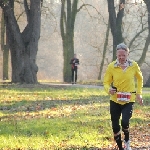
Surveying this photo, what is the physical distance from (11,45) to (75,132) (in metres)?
17.2

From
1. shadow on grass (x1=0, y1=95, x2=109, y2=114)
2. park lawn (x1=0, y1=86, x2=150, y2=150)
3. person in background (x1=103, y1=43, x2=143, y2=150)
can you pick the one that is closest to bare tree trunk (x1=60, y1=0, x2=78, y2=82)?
park lawn (x1=0, y1=86, x2=150, y2=150)

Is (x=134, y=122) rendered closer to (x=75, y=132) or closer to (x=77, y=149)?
(x=75, y=132)

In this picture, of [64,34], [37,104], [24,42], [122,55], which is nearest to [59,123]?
[122,55]

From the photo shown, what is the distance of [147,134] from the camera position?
11.2 metres

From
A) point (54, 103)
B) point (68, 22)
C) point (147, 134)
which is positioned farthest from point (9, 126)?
point (68, 22)

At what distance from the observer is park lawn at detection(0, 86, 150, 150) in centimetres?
938

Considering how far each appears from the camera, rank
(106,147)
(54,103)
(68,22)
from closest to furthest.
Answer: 1. (106,147)
2. (54,103)
3. (68,22)

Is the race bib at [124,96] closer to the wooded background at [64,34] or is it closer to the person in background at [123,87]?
the person in background at [123,87]

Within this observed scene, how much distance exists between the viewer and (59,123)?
12.0 meters

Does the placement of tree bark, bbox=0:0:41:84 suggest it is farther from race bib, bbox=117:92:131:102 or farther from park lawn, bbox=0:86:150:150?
race bib, bbox=117:92:131:102

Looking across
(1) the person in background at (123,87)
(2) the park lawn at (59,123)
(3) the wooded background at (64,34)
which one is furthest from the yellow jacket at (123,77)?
(3) the wooded background at (64,34)

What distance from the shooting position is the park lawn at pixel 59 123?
9.38m

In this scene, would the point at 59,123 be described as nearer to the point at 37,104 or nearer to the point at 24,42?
the point at 37,104

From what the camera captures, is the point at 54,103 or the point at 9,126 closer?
the point at 9,126
